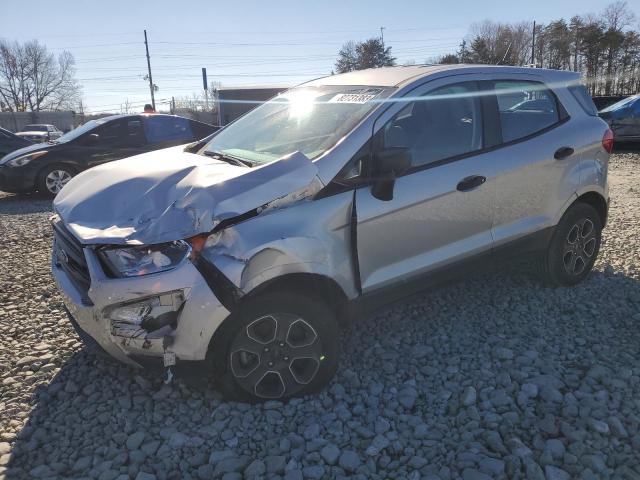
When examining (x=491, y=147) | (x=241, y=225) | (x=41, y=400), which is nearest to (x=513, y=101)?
(x=491, y=147)

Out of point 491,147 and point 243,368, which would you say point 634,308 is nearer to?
point 491,147

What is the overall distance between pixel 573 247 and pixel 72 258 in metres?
3.80

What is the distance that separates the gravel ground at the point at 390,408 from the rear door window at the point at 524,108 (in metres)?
1.37

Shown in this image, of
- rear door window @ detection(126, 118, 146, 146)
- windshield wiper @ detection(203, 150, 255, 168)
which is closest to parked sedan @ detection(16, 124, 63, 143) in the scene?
rear door window @ detection(126, 118, 146, 146)

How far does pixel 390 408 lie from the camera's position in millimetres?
2889

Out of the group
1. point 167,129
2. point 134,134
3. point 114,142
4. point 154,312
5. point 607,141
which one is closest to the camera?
point 154,312

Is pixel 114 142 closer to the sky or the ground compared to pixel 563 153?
closer to the sky

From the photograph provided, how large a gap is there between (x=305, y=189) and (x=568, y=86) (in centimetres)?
278

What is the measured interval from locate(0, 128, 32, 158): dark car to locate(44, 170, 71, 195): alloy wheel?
2.76 meters

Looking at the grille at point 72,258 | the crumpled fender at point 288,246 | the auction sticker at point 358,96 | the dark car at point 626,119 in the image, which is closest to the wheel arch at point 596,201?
the auction sticker at point 358,96

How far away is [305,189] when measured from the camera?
2814 mm

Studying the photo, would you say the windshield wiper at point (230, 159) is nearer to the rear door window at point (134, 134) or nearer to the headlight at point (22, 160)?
the rear door window at point (134, 134)

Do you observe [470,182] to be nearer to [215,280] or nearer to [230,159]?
[230,159]

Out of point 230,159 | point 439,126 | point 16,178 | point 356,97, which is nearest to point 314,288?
point 230,159
